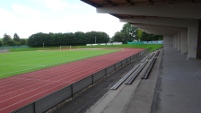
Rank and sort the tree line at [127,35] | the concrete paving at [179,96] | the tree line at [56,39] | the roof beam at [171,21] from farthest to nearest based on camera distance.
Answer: the tree line at [127,35], the tree line at [56,39], the roof beam at [171,21], the concrete paving at [179,96]

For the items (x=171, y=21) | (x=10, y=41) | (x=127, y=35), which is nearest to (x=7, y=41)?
(x=10, y=41)

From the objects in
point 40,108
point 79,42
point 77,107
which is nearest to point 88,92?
point 77,107

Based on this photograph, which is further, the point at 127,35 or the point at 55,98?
the point at 127,35

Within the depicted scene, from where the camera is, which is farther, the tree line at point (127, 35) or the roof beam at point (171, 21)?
the tree line at point (127, 35)

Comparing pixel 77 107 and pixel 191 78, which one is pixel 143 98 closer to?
pixel 77 107

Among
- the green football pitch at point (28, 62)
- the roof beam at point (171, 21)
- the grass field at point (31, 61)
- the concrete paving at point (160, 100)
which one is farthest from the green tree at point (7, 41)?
the concrete paving at point (160, 100)

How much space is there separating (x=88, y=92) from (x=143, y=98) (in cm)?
425

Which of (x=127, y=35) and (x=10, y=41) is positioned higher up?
(x=127, y=35)

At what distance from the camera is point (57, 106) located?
9.55 m

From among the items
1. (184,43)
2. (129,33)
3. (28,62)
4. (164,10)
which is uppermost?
(129,33)

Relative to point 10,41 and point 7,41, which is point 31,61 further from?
point 7,41

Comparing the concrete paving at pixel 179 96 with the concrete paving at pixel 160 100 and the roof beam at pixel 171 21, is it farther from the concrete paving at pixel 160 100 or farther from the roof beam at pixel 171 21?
the roof beam at pixel 171 21

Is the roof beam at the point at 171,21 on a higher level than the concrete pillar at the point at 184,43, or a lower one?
higher

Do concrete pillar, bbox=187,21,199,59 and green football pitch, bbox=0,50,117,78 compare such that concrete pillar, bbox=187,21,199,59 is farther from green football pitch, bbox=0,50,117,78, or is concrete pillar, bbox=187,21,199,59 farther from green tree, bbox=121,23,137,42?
green tree, bbox=121,23,137,42
